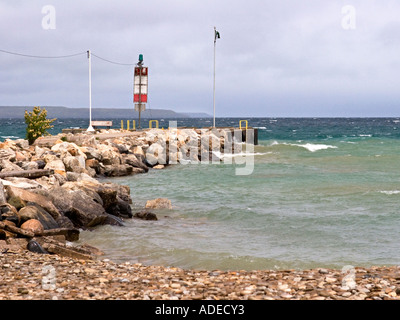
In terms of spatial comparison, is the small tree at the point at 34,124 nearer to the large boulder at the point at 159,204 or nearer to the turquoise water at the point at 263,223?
the turquoise water at the point at 263,223

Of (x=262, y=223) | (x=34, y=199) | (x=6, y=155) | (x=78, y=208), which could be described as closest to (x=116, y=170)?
(x=6, y=155)

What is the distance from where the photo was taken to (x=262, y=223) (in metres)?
13.4

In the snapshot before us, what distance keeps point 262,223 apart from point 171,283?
22.1 ft

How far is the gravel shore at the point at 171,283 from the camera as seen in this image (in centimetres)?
624

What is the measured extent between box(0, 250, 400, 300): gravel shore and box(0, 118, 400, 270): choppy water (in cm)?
147

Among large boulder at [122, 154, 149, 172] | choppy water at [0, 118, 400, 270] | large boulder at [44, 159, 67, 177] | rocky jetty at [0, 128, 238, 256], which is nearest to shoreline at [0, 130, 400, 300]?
rocky jetty at [0, 128, 238, 256]

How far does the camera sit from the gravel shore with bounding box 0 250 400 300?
20.5ft

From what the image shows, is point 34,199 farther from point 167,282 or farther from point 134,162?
point 134,162

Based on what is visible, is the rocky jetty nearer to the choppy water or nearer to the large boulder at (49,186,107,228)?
the large boulder at (49,186,107,228)

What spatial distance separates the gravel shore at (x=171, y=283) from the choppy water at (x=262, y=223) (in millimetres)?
1474

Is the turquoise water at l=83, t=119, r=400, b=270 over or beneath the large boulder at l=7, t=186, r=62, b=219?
beneath

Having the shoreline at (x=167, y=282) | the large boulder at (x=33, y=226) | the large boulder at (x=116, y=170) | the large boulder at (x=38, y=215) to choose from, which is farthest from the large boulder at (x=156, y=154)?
the shoreline at (x=167, y=282)

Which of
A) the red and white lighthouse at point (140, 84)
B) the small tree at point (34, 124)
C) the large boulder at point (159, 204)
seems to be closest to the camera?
the large boulder at point (159, 204)

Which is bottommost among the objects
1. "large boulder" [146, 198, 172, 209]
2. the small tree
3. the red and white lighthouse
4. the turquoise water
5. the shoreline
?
the turquoise water
